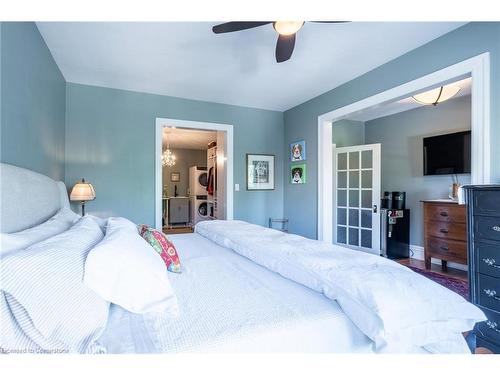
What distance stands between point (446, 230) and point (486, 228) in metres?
1.83

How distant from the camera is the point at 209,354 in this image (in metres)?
0.75

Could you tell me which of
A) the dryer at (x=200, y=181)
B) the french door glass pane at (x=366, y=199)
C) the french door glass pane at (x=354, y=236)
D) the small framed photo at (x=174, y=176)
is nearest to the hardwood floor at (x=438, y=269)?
the french door glass pane at (x=354, y=236)

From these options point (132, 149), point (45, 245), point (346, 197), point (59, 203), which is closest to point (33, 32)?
point (59, 203)

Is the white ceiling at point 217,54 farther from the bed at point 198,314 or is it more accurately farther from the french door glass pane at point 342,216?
the french door glass pane at point 342,216

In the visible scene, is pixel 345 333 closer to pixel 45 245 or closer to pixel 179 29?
pixel 45 245

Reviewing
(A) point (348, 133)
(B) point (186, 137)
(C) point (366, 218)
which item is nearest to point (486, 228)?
(C) point (366, 218)

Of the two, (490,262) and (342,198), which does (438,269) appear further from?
(490,262)

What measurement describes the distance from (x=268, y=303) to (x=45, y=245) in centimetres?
82

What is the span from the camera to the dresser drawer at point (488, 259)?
1.66 m

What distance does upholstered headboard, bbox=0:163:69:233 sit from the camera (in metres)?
1.14

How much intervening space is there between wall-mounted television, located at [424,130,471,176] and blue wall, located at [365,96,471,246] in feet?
0.46

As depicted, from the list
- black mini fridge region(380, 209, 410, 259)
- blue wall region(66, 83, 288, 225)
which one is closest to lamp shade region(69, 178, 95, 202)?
blue wall region(66, 83, 288, 225)

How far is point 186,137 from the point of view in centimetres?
630

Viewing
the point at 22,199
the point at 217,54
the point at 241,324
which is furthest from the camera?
the point at 217,54
